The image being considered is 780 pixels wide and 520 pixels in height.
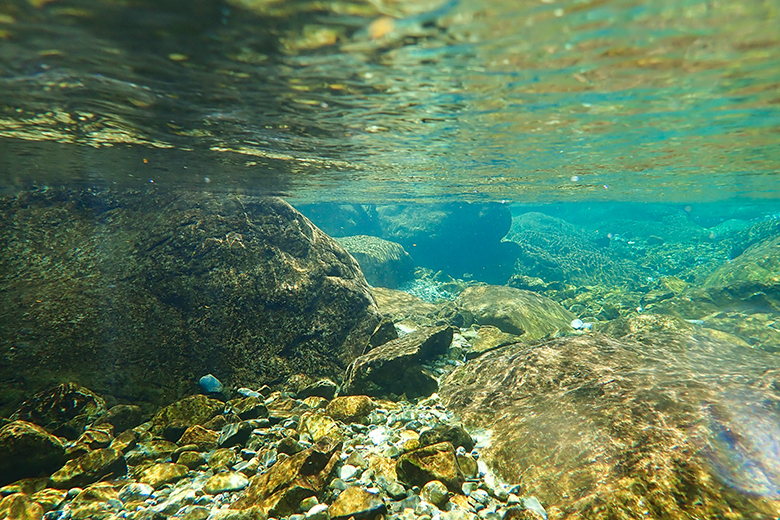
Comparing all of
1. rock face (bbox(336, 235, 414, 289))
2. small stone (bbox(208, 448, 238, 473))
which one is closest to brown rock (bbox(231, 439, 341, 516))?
small stone (bbox(208, 448, 238, 473))

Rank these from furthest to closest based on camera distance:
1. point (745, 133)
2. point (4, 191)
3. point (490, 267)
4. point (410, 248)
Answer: point (410, 248) → point (490, 267) → point (745, 133) → point (4, 191)

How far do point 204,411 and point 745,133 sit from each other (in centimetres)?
1514

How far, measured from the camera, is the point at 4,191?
323 inches

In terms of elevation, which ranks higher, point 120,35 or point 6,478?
point 120,35

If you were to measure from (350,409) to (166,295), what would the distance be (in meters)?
4.97

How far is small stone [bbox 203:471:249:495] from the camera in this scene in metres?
3.34

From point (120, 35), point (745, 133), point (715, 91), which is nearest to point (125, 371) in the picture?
point (120, 35)

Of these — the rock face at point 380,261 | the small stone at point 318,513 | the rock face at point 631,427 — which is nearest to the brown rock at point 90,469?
the small stone at point 318,513

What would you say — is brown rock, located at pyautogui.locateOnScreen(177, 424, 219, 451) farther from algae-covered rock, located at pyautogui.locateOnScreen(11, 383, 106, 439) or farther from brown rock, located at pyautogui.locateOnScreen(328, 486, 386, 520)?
brown rock, located at pyautogui.locateOnScreen(328, 486, 386, 520)

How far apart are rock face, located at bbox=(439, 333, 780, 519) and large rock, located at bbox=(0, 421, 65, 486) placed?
201 inches

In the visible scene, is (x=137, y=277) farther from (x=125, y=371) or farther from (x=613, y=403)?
(x=613, y=403)

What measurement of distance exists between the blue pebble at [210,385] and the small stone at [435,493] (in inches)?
178

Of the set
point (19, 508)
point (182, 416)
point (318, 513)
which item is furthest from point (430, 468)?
point (19, 508)

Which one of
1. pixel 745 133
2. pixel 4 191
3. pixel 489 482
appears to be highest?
pixel 745 133
